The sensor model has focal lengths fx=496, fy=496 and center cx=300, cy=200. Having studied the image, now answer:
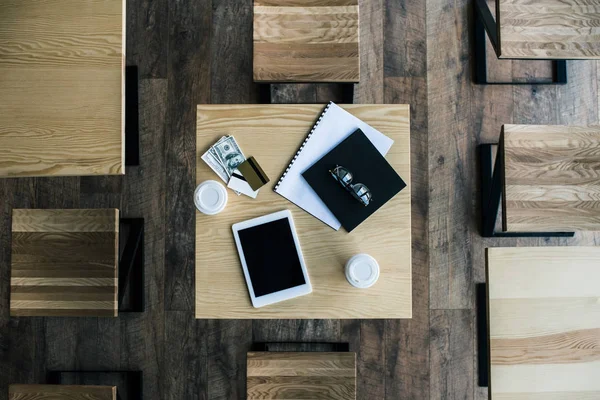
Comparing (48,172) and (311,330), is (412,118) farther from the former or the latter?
(48,172)

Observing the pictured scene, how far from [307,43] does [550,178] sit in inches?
38.7

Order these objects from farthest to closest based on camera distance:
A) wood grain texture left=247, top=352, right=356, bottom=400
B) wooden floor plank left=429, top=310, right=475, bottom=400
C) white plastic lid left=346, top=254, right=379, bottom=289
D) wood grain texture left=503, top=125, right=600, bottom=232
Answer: wooden floor plank left=429, top=310, right=475, bottom=400 → wood grain texture left=503, top=125, right=600, bottom=232 → wood grain texture left=247, top=352, right=356, bottom=400 → white plastic lid left=346, top=254, right=379, bottom=289

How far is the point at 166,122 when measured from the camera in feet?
7.46

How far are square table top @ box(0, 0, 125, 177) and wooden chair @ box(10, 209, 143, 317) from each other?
0.22 meters

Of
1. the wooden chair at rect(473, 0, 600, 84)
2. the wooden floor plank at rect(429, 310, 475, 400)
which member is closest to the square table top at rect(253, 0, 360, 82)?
the wooden chair at rect(473, 0, 600, 84)

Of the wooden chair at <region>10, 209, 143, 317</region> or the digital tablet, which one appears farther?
the wooden chair at <region>10, 209, 143, 317</region>

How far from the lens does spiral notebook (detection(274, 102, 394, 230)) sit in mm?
Answer: 1545

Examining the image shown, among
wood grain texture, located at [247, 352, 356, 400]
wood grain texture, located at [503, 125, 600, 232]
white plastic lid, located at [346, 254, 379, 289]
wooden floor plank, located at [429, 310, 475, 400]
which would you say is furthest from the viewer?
wooden floor plank, located at [429, 310, 475, 400]

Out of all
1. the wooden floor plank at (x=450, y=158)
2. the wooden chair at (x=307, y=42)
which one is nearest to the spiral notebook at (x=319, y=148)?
the wooden chair at (x=307, y=42)

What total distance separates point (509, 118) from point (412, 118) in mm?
441

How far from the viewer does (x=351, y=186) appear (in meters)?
1.50

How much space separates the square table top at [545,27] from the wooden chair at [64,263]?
1.57 metres

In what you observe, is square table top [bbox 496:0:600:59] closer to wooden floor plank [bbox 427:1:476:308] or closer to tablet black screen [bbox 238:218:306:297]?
wooden floor plank [bbox 427:1:476:308]

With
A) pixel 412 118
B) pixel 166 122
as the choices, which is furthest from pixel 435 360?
pixel 166 122
